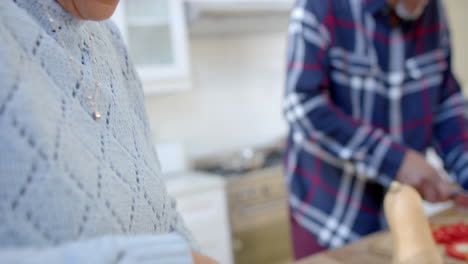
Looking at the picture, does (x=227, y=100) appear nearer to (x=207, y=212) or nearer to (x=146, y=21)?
(x=146, y=21)

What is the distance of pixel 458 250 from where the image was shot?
737mm

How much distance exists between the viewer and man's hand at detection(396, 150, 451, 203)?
0.87 m

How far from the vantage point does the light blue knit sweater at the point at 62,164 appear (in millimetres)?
275

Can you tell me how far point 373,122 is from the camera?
3.35 feet

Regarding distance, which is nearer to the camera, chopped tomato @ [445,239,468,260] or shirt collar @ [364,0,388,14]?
chopped tomato @ [445,239,468,260]

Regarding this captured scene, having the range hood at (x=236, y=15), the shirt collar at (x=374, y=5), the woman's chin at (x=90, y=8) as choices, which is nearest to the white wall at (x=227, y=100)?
the range hood at (x=236, y=15)

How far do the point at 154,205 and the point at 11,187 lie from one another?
151 millimetres

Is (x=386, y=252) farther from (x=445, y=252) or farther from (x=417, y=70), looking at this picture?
(x=417, y=70)

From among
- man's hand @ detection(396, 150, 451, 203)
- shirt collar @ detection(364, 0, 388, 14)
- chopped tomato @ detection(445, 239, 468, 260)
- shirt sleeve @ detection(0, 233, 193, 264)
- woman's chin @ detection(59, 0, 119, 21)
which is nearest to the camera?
shirt sleeve @ detection(0, 233, 193, 264)

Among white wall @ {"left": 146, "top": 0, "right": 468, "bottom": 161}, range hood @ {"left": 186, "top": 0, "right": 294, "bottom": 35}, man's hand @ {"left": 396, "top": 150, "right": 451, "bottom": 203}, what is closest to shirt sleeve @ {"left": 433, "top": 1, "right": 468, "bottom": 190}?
man's hand @ {"left": 396, "top": 150, "right": 451, "bottom": 203}

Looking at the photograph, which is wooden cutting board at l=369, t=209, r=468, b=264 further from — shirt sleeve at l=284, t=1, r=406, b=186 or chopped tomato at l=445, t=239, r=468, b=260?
shirt sleeve at l=284, t=1, r=406, b=186

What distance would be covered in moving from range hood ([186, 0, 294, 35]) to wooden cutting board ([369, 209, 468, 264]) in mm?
1479

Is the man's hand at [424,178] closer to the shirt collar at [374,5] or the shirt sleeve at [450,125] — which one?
the shirt sleeve at [450,125]

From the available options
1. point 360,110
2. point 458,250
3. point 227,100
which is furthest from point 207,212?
point 458,250
